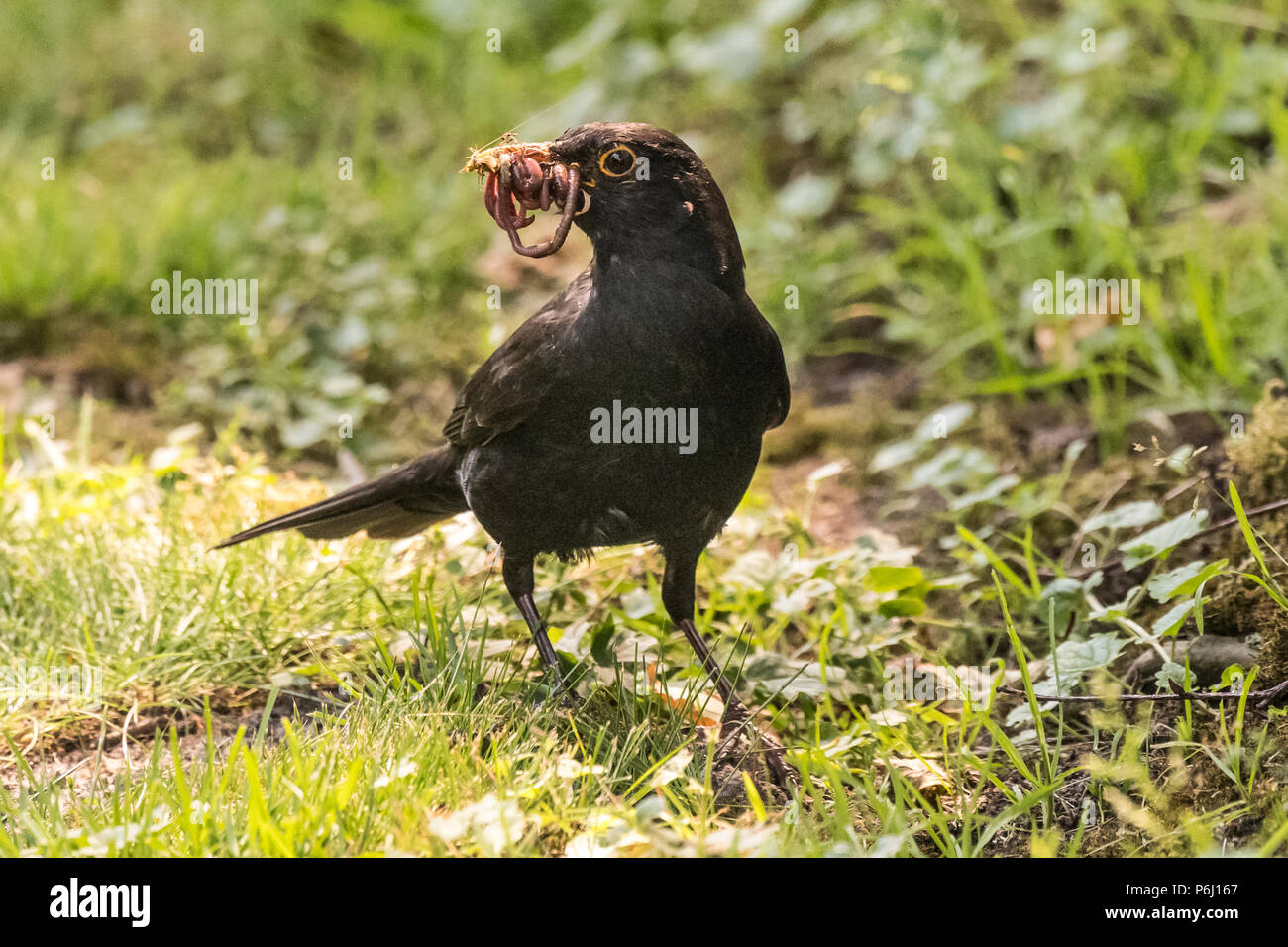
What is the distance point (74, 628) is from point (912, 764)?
2.27 metres

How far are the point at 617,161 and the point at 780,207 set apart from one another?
337 cm

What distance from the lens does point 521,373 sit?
3232 millimetres

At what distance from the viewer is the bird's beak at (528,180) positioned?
3.00 m

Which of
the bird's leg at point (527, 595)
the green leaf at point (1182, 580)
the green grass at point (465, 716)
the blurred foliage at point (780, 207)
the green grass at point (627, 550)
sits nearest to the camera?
the green grass at point (465, 716)

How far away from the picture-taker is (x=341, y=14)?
321 inches

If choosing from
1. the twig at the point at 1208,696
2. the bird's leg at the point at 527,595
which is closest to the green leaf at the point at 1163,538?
the twig at the point at 1208,696

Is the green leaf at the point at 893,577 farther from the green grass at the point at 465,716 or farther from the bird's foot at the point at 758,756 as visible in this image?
the bird's foot at the point at 758,756

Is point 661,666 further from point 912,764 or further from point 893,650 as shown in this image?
point 893,650

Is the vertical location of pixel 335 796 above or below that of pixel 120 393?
below

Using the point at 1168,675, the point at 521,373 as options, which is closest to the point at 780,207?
the point at 521,373

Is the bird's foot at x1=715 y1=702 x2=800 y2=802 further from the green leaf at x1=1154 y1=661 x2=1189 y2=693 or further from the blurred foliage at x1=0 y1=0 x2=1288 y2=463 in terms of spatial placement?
the blurred foliage at x1=0 y1=0 x2=1288 y2=463

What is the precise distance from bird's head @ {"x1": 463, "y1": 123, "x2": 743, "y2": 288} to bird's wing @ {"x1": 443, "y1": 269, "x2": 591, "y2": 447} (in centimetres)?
22

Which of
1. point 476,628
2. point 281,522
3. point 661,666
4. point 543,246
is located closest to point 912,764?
point 661,666
